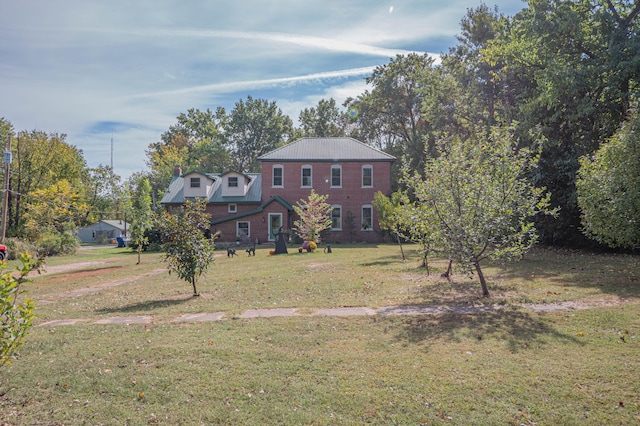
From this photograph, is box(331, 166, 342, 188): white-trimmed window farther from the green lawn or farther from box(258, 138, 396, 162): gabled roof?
the green lawn

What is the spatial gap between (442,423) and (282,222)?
91.9ft

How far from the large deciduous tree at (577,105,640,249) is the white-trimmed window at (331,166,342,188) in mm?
21646

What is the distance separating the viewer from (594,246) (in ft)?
63.6

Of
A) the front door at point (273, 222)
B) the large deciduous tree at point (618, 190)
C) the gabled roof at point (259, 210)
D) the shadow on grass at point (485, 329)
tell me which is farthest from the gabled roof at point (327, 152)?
the shadow on grass at point (485, 329)

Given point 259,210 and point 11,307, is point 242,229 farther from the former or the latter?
point 11,307

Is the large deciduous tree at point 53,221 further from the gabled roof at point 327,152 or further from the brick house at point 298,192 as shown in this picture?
the gabled roof at point 327,152

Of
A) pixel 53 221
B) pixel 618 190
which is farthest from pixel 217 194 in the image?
pixel 618 190

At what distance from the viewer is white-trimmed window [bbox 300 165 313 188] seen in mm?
32844

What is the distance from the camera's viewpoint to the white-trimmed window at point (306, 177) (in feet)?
108

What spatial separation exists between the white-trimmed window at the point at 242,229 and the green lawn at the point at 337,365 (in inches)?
863

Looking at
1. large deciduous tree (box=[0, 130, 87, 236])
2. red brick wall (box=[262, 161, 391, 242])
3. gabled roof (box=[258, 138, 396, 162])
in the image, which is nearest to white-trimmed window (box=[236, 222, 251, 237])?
red brick wall (box=[262, 161, 391, 242])

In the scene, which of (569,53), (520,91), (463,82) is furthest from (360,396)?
(463,82)

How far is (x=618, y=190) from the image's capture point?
1133 centimetres

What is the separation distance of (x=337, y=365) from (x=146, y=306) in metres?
6.24
